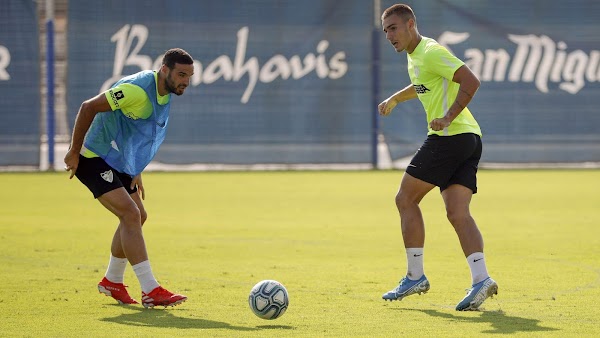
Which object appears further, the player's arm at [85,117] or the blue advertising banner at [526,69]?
the blue advertising banner at [526,69]

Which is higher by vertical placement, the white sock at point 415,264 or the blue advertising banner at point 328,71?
the blue advertising banner at point 328,71

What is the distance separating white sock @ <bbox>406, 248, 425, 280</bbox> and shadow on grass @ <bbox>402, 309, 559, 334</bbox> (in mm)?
525

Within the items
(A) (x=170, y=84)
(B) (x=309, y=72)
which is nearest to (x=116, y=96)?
(A) (x=170, y=84)

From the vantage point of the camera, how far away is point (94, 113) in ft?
27.0

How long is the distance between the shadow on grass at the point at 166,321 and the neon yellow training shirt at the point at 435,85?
1.99 m

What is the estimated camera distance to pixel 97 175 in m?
8.50

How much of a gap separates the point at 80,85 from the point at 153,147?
14.0 m

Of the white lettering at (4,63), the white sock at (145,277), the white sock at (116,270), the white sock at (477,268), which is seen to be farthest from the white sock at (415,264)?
the white lettering at (4,63)

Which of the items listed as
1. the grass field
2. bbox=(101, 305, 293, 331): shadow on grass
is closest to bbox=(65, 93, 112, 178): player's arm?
the grass field

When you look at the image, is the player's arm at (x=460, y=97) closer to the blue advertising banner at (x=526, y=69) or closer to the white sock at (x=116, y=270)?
the white sock at (x=116, y=270)

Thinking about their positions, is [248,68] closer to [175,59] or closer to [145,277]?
[175,59]

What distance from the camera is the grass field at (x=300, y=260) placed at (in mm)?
7570

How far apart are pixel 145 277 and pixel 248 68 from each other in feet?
48.4

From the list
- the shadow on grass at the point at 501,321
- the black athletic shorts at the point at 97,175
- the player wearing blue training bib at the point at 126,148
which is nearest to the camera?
the shadow on grass at the point at 501,321
